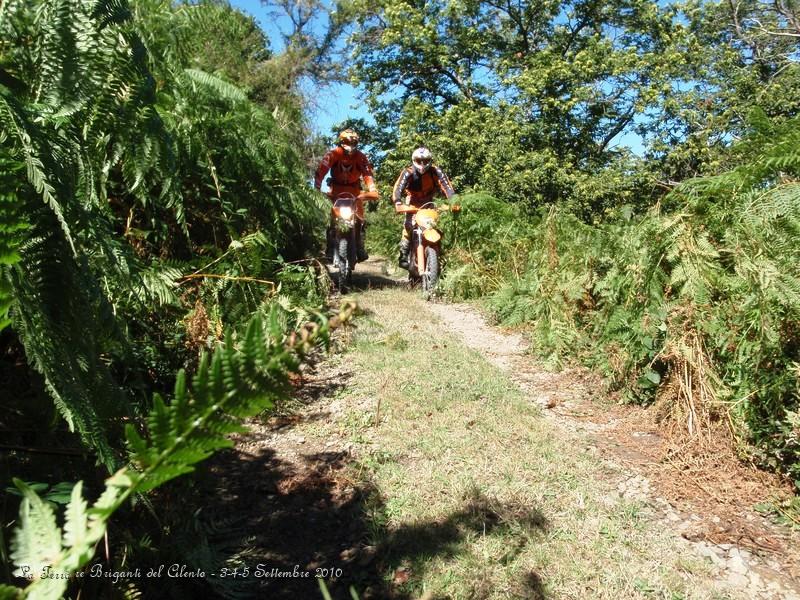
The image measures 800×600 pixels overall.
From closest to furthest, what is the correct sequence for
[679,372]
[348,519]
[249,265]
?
[348,519]
[679,372]
[249,265]

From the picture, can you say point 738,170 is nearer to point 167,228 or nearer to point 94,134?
point 94,134

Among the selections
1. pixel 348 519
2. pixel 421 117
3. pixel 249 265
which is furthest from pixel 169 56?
pixel 421 117

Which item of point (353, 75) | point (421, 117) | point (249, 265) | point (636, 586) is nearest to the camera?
point (636, 586)

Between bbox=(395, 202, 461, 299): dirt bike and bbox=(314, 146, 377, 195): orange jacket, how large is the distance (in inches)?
24.9

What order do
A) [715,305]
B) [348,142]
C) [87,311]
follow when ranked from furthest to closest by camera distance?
1. [348,142]
2. [715,305]
3. [87,311]

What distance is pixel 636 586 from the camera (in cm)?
183

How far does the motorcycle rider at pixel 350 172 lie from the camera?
286 inches

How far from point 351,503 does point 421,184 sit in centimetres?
597

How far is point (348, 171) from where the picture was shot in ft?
24.2

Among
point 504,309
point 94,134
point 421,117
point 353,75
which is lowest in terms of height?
point 504,309

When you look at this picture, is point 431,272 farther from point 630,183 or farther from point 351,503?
point 630,183

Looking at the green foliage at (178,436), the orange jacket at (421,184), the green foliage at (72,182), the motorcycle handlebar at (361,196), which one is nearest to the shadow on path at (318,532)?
the green foliage at (72,182)

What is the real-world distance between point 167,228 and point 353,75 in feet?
54.6

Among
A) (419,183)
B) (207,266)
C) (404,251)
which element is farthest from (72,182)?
(404,251)
